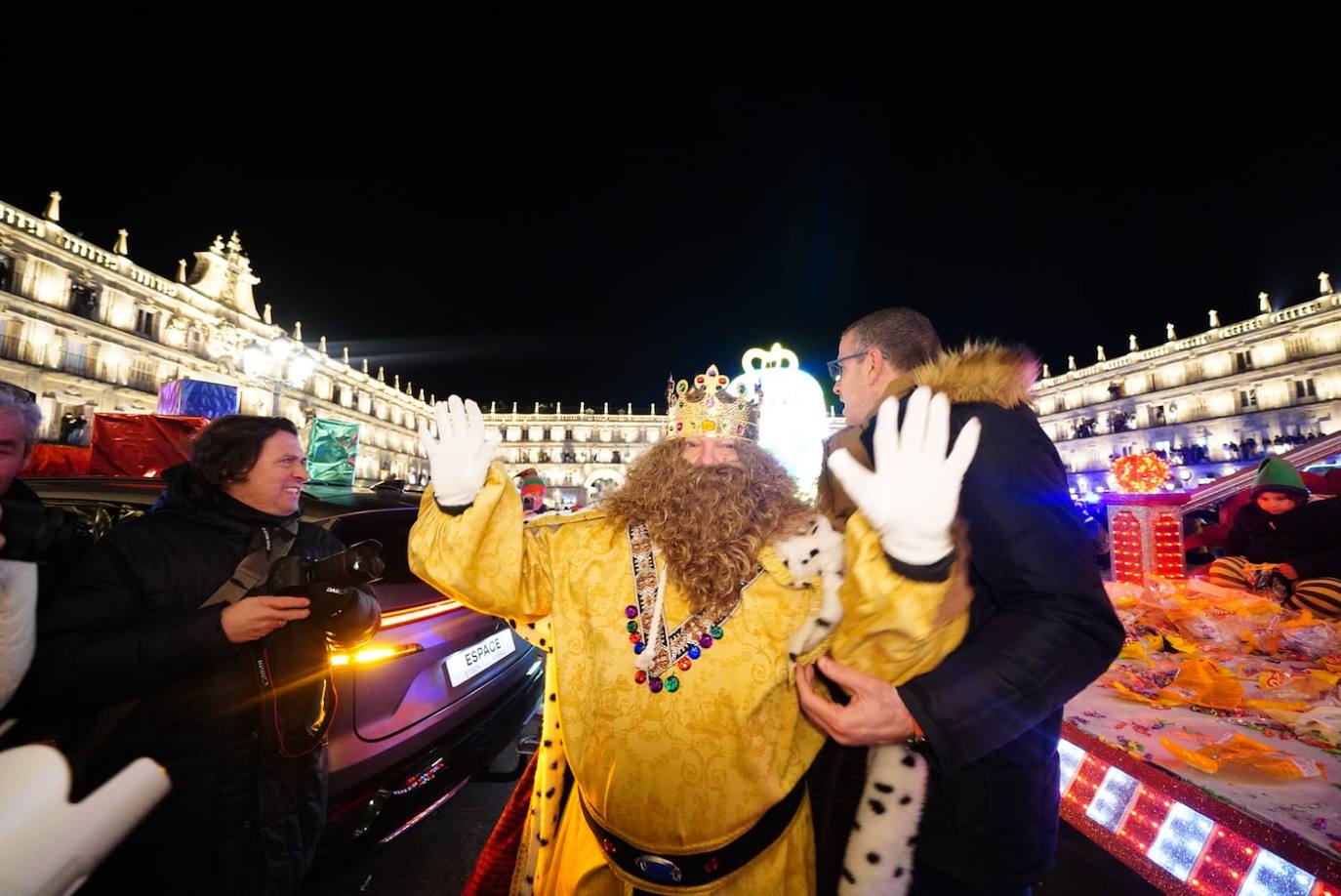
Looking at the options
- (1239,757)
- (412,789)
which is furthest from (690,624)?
(1239,757)

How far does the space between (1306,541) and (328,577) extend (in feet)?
22.7

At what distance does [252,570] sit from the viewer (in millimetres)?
1937

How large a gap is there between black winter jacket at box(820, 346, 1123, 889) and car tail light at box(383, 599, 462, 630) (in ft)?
6.73

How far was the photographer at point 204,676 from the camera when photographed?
1646 millimetres

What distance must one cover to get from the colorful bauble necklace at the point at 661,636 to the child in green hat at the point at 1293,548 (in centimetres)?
501

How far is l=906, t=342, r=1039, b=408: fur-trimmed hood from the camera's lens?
1.49 metres

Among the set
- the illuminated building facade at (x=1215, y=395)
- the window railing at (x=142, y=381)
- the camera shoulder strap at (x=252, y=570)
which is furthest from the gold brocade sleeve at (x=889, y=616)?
the window railing at (x=142, y=381)

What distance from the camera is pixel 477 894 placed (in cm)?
184

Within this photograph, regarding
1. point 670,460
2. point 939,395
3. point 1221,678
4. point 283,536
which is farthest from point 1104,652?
point 283,536

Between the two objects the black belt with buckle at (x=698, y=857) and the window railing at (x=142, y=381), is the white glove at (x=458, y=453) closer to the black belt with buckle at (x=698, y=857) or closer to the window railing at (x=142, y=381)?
the black belt with buckle at (x=698, y=857)

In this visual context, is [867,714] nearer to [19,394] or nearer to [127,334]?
[19,394]

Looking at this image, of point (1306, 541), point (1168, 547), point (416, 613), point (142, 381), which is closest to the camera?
point (416, 613)

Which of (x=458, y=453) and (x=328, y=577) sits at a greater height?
(x=458, y=453)

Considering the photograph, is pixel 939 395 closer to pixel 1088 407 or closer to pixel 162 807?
pixel 162 807
